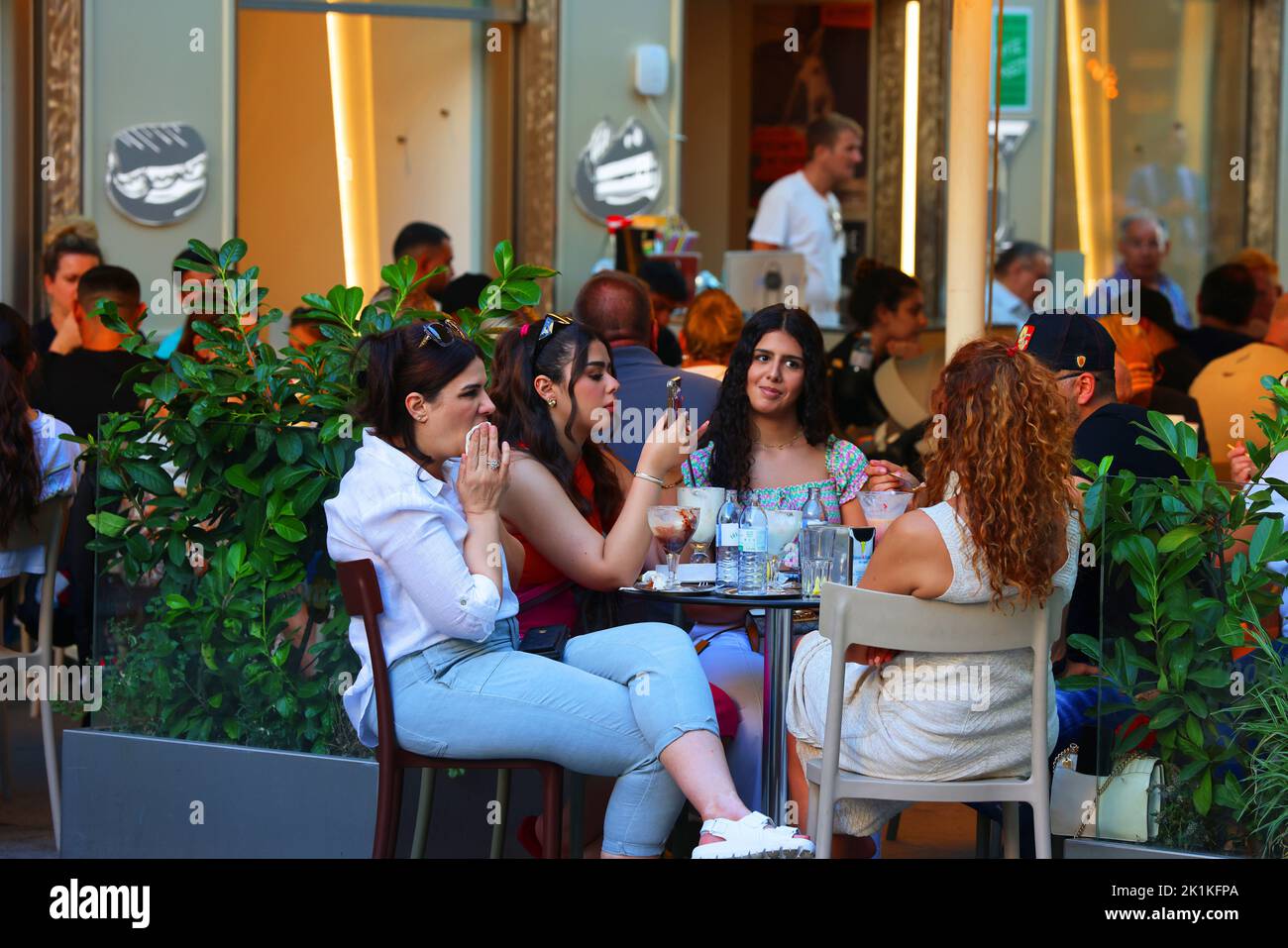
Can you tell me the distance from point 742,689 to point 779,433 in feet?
2.69

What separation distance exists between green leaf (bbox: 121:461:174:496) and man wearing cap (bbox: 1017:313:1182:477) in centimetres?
210

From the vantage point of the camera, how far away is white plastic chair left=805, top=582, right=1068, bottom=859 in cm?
345

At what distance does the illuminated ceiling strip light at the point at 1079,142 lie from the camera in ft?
36.6

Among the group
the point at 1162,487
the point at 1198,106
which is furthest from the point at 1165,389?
the point at 1198,106

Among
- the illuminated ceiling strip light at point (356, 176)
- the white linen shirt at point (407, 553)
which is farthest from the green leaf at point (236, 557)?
the illuminated ceiling strip light at point (356, 176)

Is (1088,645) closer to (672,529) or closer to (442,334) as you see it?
(672,529)

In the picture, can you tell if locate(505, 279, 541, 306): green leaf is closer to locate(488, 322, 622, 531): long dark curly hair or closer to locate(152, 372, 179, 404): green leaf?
locate(488, 322, 622, 531): long dark curly hair

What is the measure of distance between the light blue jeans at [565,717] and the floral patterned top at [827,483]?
99 centimetres

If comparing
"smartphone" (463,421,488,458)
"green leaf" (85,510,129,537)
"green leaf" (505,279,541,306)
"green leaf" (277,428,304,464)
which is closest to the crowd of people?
"smartphone" (463,421,488,458)

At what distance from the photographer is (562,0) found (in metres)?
9.43

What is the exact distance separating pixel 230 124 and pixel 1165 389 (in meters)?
4.76

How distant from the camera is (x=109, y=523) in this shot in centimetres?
439

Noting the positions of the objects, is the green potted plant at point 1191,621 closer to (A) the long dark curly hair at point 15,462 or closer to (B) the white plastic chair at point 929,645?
(B) the white plastic chair at point 929,645
